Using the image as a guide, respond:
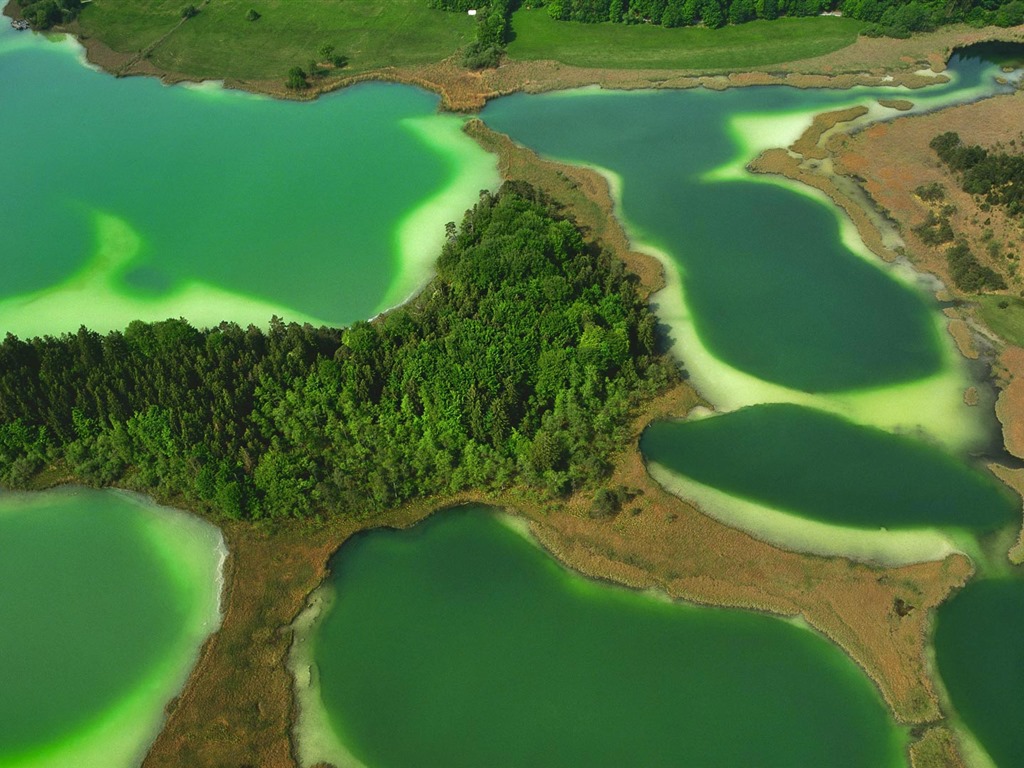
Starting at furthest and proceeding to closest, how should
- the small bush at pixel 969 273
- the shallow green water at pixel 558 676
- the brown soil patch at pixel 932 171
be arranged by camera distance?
the brown soil patch at pixel 932 171 < the small bush at pixel 969 273 < the shallow green water at pixel 558 676

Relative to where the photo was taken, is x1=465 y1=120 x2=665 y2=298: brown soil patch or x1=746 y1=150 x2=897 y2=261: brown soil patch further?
x1=746 y1=150 x2=897 y2=261: brown soil patch

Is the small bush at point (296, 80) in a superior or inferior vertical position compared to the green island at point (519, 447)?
superior

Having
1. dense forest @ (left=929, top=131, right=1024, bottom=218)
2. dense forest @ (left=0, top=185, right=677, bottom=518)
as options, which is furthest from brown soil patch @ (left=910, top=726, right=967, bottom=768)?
dense forest @ (left=929, top=131, right=1024, bottom=218)

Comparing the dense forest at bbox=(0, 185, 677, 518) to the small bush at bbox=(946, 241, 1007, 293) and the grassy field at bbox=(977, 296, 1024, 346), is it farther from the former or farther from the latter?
the small bush at bbox=(946, 241, 1007, 293)

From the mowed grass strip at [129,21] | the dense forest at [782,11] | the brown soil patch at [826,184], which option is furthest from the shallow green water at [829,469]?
the mowed grass strip at [129,21]

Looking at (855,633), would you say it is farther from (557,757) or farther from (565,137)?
(565,137)

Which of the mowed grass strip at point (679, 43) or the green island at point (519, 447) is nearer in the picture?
the green island at point (519, 447)

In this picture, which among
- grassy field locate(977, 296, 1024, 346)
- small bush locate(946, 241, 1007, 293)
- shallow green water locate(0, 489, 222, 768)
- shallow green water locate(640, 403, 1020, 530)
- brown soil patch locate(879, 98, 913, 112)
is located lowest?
shallow green water locate(0, 489, 222, 768)

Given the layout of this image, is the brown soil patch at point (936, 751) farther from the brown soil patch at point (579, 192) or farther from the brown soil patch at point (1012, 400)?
the brown soil patch at point (579, 192)
